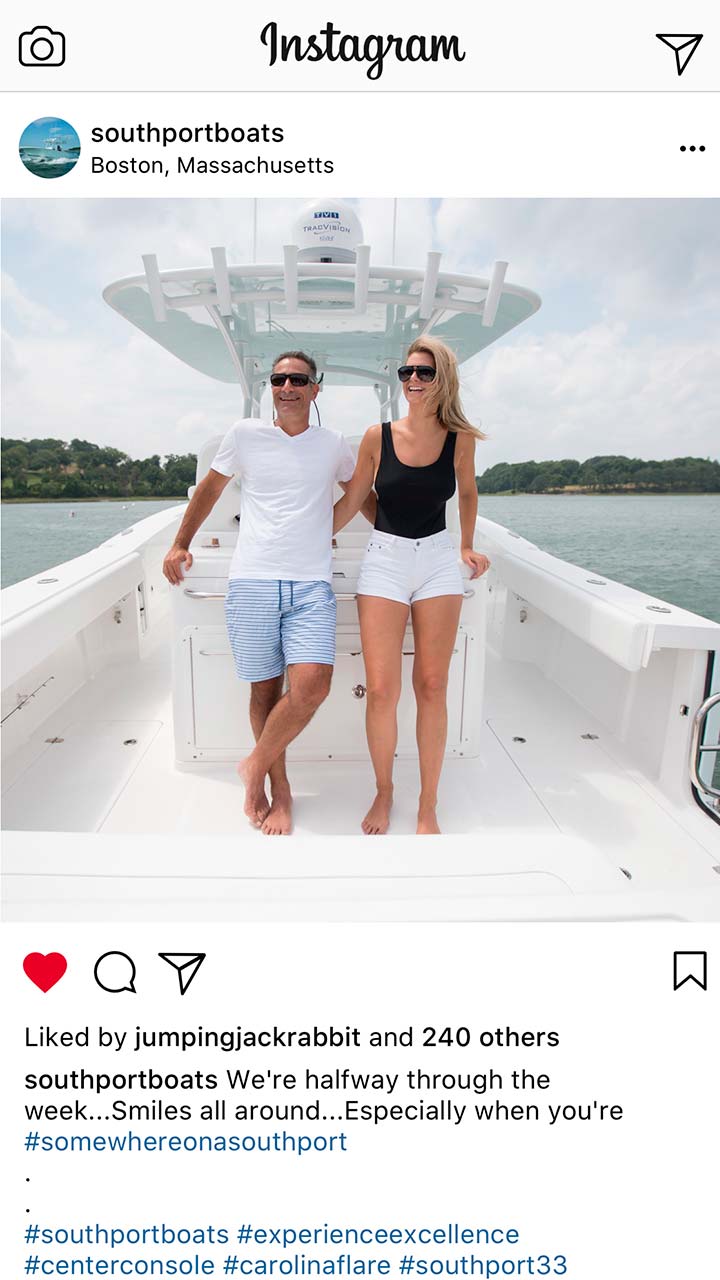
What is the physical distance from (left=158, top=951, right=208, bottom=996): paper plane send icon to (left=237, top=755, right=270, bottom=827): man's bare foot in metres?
1.26

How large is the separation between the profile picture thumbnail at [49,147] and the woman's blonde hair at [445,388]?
2.94 ft

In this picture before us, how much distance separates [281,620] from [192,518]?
1.52ft

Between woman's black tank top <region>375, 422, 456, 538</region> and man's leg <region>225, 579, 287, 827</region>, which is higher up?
woman's black tank top <region>375, 422, 456, 538</region>

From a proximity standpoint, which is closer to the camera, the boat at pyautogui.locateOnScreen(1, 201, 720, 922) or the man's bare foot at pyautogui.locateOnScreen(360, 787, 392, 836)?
the boat at pyautogui.locateOnScreen(1, 201, 720, 922)

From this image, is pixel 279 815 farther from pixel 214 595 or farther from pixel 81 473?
pixel 81 473

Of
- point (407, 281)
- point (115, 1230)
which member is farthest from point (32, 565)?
point (115, 1230)

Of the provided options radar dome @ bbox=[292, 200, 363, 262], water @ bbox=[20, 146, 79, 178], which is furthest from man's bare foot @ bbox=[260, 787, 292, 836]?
radar dome @ bbox=[292, 200, 363, 262]

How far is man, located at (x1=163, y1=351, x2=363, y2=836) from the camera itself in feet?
6.34

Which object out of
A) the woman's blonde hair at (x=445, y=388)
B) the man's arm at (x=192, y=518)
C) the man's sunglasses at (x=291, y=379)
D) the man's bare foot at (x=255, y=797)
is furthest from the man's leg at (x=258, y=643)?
the woman's blonde hair at (x=445, y=388)

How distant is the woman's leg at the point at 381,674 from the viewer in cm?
197

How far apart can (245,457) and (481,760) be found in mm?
1356

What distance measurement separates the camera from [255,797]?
2021 millimetres

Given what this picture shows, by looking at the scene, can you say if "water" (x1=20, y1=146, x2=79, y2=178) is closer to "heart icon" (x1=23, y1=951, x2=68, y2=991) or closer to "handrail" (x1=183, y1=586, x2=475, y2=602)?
"handrail" (x1=183, y1=586, x2=475, y2=602)

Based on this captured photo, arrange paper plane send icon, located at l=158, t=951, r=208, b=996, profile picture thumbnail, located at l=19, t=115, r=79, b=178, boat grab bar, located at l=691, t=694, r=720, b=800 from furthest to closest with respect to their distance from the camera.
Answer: boat grab bar, located at l=691, t=694, r=720, b=800
profile picture thumbnail, located at l=19, t=115, r=79, b=178
paper plane send icon, located at l=158, t=951, r=208, b=996
